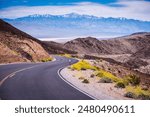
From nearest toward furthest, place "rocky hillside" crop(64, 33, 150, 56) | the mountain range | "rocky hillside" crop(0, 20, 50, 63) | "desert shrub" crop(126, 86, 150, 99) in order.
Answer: "desert shrub" crop(126, 86, 150, 99) < "rocky hillside" crop(0, 20, 50, 63) < the mountain range < "rocky hillside" crop(64, 33, 150, 56)

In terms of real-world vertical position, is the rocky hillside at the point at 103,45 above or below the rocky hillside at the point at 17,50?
below

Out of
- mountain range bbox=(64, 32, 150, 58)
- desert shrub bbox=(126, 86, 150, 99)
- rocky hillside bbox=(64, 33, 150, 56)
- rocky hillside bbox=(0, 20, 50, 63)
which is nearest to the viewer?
desert shrub bbox=(126, 86, 150, 99)

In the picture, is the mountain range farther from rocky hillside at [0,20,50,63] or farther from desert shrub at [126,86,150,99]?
desert shrub at [126,86,150,99]

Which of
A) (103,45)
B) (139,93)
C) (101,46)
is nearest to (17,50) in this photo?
(139,93)

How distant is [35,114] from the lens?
404 inches

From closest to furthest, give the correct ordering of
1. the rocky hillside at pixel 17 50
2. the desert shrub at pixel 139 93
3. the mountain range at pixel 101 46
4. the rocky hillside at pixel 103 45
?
the desert shrub at pixel 139 93
the rocky hillside at pixel 17 50
the mountain range at pixel 101 46
the rocky hillside at pixel 103 45

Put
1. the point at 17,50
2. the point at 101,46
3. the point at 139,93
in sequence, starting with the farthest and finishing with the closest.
Answer: the point at 101,46 → the point at 17,50 → the point at 139,93

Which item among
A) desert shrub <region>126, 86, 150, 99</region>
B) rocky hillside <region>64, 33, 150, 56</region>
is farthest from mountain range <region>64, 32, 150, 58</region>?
desert shrub <region>126, 86, 150, 99</region>

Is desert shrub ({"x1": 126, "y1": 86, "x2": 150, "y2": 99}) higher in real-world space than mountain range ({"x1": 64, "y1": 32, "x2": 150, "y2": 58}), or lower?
higher

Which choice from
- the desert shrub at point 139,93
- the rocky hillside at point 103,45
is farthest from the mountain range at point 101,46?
the desert shrub at point 139,93

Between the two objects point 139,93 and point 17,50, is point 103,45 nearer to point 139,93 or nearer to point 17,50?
point 17,50

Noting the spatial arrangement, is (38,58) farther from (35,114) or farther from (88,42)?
(88,42)

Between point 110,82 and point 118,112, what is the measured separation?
11.5 m

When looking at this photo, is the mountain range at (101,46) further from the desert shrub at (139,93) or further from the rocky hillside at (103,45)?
the desert shrub at (139,93)
